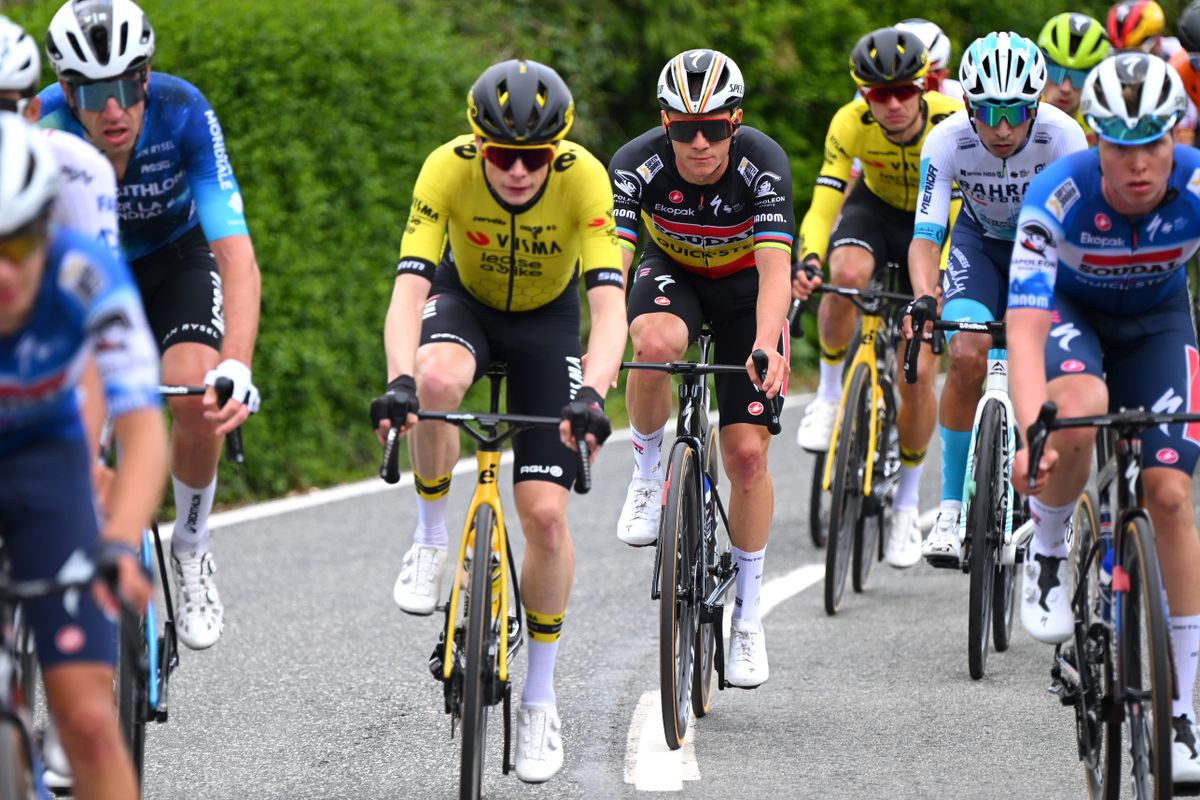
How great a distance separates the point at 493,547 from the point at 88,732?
5.67ft

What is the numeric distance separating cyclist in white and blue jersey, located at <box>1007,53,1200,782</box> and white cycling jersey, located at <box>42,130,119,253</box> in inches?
103

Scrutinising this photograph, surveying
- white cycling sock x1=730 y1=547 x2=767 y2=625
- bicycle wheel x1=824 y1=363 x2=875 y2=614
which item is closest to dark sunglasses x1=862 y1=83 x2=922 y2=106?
bicycle wheel x1=824 y1=363 x2=875 y2=614

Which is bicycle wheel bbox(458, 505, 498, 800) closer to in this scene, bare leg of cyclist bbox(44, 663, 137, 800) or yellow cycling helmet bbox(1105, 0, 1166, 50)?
bare leg of cyclist bbox(44, 663, 137, 800)

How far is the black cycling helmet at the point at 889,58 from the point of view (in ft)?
29.2

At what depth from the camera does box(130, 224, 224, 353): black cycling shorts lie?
631 centimetres

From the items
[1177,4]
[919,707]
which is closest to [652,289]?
[919,707]

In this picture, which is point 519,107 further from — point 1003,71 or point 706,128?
point 1003,71

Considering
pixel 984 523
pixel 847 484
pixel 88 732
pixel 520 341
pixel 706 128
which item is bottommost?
pixel 847 484

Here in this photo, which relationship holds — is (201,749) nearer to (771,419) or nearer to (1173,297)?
(771,419)

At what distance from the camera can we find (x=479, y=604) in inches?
213

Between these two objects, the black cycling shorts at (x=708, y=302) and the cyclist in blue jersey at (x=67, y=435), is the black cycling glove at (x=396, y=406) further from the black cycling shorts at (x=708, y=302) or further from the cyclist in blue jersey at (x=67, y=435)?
the black cycling shorts at (x=708, y=302)

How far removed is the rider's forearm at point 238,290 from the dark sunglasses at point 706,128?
1769 millimetres

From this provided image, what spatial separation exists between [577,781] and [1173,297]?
99.3 inches

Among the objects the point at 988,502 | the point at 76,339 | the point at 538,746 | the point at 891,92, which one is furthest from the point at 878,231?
the point at 76,339
